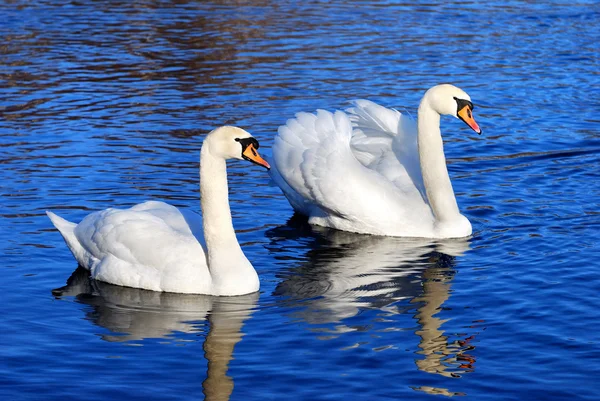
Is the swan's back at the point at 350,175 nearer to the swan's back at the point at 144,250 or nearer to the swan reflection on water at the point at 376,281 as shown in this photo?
the swan reflection on water at the point at 376,281

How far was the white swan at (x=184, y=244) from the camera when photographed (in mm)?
8812

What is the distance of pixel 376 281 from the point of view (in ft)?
31.3

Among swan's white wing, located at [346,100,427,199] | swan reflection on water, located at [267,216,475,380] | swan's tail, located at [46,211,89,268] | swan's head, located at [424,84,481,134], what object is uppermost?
swan's head, located at [424,84,481,134]

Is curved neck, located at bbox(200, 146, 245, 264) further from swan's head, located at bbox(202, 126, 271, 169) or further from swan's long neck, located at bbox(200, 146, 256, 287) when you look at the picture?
swan's head, located at bbox(202, 126, 271, 169)

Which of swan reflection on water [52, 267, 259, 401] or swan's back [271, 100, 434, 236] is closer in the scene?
swan reflection on water [52, 267, 259, 401]

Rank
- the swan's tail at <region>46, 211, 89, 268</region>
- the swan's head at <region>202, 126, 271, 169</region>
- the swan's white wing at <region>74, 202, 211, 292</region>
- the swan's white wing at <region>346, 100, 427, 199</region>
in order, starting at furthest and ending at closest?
the swan's white wing at <region>346, 100, 427, 199</region> < the swan's tail at <region>46, 211, 89, 268</region> < the swan's white wing at <region>74, 202, 211, 292</region> < the swan's head at <region>202, 126, 271, 169</region>

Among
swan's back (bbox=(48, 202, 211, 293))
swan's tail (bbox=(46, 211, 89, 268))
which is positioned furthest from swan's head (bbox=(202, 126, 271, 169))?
swan's tail (bbox=(46, 211, 89, 268))

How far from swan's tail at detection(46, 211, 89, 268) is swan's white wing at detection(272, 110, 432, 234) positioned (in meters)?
2.39

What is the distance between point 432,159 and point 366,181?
731mm

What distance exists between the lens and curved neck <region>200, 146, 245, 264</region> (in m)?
8.85

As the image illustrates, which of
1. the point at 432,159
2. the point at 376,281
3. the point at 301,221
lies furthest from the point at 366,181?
the point at 376,281

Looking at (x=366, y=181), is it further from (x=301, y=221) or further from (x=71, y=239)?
(x=71, y=239)

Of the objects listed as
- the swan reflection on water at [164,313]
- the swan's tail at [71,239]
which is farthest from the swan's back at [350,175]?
the swan's tail at [71,239]

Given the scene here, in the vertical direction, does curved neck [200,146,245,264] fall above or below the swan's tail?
above
